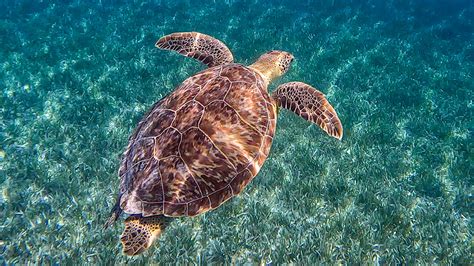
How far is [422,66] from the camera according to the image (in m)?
12.0

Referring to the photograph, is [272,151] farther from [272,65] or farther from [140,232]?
[140,232]

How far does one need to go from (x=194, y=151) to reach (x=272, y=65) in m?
3.06

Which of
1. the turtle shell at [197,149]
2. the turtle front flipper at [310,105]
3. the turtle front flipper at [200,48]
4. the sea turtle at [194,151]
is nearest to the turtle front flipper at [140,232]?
the sea turtle at [194,151]

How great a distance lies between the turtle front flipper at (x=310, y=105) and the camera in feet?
16.1

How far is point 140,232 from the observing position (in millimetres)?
3820

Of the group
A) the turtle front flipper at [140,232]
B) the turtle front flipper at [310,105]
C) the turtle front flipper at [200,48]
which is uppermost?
the turtle front flipper at [200,48]

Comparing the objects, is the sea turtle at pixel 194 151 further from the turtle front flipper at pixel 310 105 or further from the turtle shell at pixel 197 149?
the turtle front flipper at pixel 310 105

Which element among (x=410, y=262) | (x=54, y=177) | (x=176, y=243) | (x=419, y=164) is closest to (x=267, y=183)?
(x=176, y=243)

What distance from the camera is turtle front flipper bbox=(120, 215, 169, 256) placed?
12.1 feet

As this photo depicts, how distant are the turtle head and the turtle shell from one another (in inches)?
52.4

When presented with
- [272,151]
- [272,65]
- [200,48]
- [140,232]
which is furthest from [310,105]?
[140,232]

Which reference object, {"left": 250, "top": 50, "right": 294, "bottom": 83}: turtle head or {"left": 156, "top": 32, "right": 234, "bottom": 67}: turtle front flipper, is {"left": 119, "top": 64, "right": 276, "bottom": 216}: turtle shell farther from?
{"left": 156, "top": 32, "right": 234, "bottom": 67}: turtle front flipper

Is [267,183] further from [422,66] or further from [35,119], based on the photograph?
[422,66]

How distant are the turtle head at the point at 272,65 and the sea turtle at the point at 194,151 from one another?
102 centimetres
